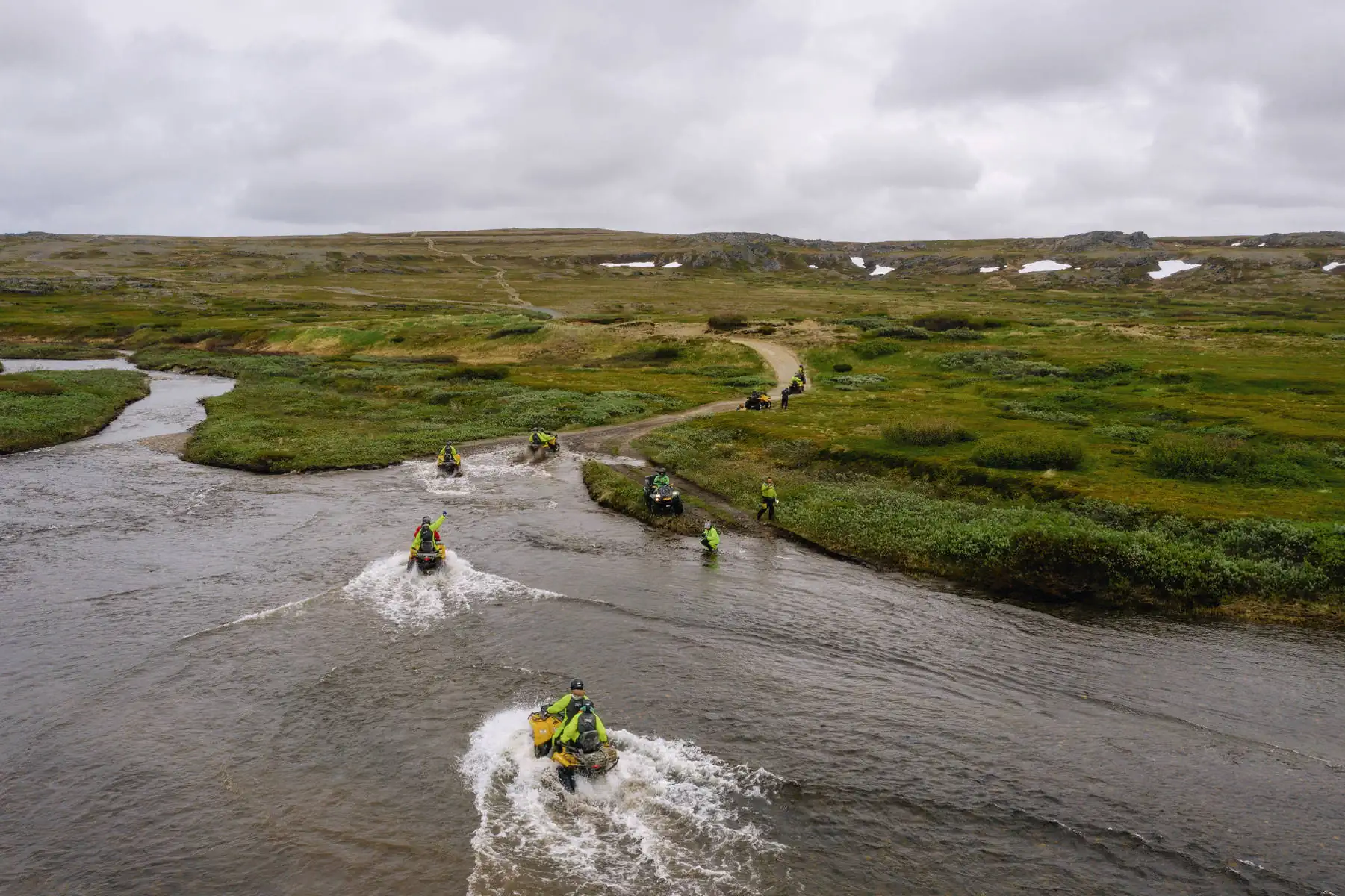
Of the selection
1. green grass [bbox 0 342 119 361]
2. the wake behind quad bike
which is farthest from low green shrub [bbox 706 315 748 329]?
green grass [bbox 0 342 119 361]

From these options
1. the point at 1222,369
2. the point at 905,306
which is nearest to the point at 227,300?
the point at 905,306

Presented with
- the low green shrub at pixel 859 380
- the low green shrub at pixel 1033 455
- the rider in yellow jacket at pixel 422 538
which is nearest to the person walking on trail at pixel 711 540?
the rider in yellow jacket at pixel 422 538

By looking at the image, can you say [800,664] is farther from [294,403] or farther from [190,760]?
[294,403]

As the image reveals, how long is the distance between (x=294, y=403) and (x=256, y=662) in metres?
53.8

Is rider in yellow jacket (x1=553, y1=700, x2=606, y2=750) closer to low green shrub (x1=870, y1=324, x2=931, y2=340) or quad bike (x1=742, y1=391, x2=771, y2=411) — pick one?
quad bike (x1=742, y1=391, x2=771, y2=411)

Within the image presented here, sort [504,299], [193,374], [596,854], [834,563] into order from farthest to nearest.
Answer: [504,299], [193,374], [834,563], [596,854]

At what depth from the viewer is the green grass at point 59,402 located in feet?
194

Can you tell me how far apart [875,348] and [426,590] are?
3166 inches

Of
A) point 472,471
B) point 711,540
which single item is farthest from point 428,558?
point 472,471

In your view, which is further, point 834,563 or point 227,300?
point 227,300

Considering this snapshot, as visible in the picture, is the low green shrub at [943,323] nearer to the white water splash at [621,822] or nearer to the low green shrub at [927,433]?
the low green shrub at [927,433]

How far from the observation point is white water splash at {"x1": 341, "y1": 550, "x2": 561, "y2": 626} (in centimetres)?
3048

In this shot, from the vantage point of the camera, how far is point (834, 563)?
3631 cm

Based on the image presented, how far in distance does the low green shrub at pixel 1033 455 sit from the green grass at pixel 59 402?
66.4 m
